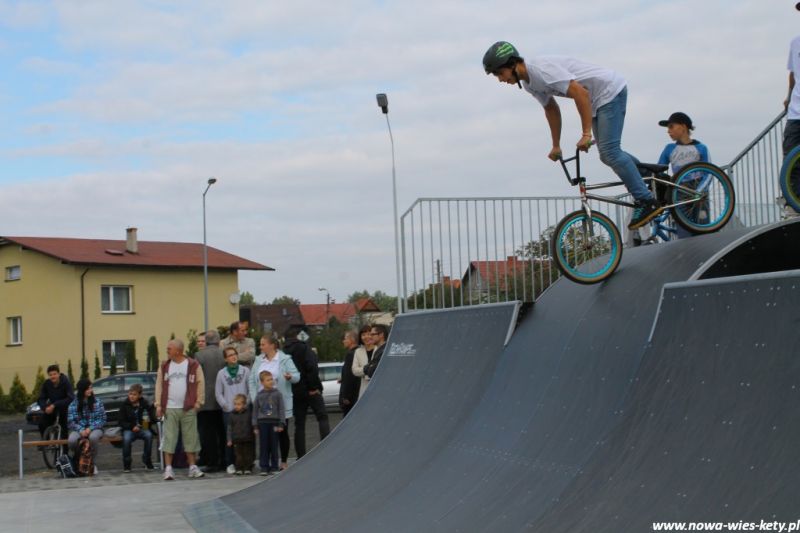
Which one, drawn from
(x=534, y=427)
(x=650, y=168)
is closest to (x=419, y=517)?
(x=534, y=427)

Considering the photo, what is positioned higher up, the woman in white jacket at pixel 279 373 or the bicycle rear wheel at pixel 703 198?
the bicycle rear wheel at pixel 703 198

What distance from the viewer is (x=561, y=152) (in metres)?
7.05

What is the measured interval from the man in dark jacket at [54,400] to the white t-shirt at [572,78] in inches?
402

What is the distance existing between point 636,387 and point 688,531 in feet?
3.77

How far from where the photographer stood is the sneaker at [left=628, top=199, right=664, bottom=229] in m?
6.93

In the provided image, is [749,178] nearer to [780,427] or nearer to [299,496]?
A: [299,496]

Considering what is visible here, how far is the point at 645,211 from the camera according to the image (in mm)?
6992

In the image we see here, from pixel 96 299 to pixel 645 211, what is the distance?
41176 mm

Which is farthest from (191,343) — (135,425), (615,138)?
(615,138)

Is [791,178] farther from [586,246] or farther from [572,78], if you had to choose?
[572,78]

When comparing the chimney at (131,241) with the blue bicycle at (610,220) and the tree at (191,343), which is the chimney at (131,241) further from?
the blue bicycle at (610,220)

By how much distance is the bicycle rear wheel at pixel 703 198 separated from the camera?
24.1 feet

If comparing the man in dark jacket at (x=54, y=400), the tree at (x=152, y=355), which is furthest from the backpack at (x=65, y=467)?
the tree at (x=152, y=355)

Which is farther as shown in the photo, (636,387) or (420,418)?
(420,418)
